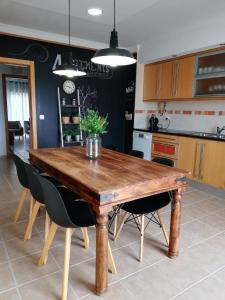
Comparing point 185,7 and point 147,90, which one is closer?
point 185,7

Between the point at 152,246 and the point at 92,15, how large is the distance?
3093 millimetres

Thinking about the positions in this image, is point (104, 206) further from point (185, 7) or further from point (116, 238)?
point (185, 7)

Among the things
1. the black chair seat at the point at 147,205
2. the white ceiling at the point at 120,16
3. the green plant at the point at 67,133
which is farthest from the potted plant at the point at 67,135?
the black chair seat at the point at 147,205

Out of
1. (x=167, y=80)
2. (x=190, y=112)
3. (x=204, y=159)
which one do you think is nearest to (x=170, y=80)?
(x=167, y=80)

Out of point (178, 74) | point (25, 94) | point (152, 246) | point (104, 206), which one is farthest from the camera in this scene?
point (25, 94)

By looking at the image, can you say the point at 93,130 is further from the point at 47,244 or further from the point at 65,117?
the point at 65,117

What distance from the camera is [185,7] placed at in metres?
2.92

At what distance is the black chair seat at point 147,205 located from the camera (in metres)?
1.91

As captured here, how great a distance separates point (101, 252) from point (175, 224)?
0.74 m

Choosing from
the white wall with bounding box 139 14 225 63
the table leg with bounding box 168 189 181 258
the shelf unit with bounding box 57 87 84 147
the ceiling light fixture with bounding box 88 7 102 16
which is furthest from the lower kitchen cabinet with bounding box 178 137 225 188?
the ceiling light fixture with bounding box 88 7 102 16

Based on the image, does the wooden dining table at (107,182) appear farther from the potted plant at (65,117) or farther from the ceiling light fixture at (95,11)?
the potted plant at (65,117)

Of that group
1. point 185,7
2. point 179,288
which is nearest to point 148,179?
point 179,288

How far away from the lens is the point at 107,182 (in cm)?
157

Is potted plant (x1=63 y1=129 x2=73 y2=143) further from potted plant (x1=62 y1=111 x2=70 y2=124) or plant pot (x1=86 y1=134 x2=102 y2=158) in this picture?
plant pot (x1=86 y1=134 x2=102 y2=158)
